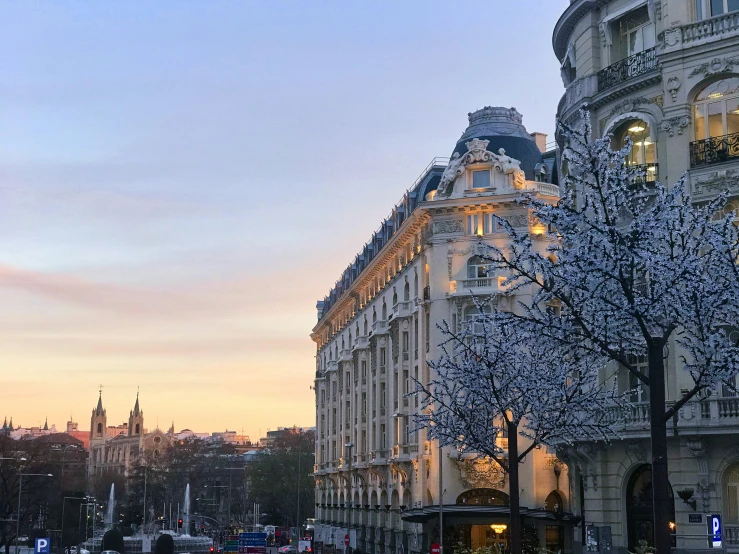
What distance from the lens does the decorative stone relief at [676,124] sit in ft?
107

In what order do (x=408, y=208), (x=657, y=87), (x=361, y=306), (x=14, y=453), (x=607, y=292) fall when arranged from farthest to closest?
(x=14, y=453) → (x=361, y=306) → (x=408, y=208) → (x=657, y=87) → (x=607, y=292)

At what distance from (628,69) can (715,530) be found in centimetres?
1512

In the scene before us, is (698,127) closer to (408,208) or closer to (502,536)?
(502,536)

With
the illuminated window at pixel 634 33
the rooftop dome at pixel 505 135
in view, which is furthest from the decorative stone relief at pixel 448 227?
the illuminated window at pixel 634 33

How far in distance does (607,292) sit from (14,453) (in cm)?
10562

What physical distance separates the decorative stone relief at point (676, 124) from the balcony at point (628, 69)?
1934mm

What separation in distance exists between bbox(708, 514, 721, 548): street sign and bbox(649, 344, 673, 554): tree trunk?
1061 centimetres

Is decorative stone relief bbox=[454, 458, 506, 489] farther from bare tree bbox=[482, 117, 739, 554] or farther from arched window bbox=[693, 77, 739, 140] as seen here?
bare tree bbox=[482, 117, 739, 554]

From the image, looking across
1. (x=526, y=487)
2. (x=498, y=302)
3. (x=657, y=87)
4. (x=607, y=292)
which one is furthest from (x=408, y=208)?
(x=607, y=292)

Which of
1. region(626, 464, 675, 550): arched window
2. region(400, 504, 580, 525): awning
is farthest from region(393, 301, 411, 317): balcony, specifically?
region(626, 464, 675, 550): arched window

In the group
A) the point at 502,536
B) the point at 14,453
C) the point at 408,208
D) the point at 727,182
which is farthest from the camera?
the point at 14,453

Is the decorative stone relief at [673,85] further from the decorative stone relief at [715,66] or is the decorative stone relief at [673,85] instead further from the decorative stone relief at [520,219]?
the decorative stone relief at [520,219]

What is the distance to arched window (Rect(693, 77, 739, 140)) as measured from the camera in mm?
32094

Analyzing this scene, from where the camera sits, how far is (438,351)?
210 ft
